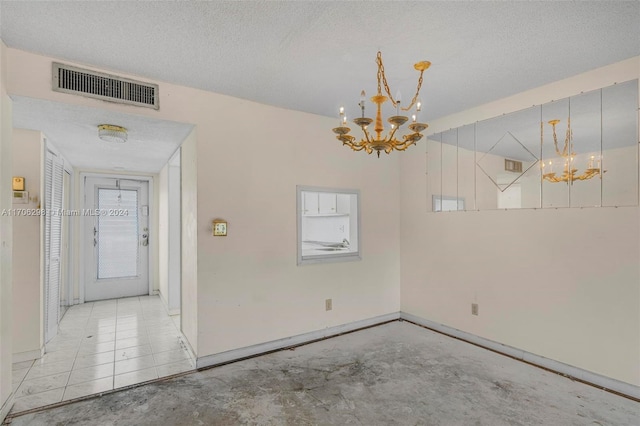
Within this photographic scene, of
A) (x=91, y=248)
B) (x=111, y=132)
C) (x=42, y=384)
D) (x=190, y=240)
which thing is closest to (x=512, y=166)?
(x=190, y=240)

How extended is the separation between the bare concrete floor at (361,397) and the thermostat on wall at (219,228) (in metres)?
1.24

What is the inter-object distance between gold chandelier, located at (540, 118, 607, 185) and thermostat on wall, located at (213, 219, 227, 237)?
306 centimetres

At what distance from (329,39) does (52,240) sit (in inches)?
148

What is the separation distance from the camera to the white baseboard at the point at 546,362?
2477mm

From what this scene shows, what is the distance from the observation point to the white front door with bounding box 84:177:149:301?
5363 mm

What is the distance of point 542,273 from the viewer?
295 centimetres

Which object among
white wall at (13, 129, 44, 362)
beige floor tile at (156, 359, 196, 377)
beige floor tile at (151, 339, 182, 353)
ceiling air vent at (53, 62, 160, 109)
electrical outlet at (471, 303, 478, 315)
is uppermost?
ceiling air vent at (53, 62, 160, 109)

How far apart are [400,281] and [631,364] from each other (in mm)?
2335

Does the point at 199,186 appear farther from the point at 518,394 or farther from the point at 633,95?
the point at 633,95

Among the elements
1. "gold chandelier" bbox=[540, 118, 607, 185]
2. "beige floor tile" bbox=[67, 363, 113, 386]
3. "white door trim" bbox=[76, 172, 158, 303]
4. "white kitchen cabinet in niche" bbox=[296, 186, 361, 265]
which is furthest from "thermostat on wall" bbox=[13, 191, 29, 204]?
"gold chandelier" bbox=[540, 118, 607, 185]

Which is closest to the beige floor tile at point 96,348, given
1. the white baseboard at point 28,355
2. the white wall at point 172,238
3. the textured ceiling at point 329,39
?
the white baseboard at point 28,355

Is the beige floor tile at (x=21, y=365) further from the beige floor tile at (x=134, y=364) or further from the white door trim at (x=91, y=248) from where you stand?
the white door trim at (x=91, y=248)

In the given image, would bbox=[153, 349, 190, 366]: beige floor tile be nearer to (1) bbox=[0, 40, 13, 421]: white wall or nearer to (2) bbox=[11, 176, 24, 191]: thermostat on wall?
(1) bbox=[0, 40, 13, 421]: white wall

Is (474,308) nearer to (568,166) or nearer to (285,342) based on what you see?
(568,166)
